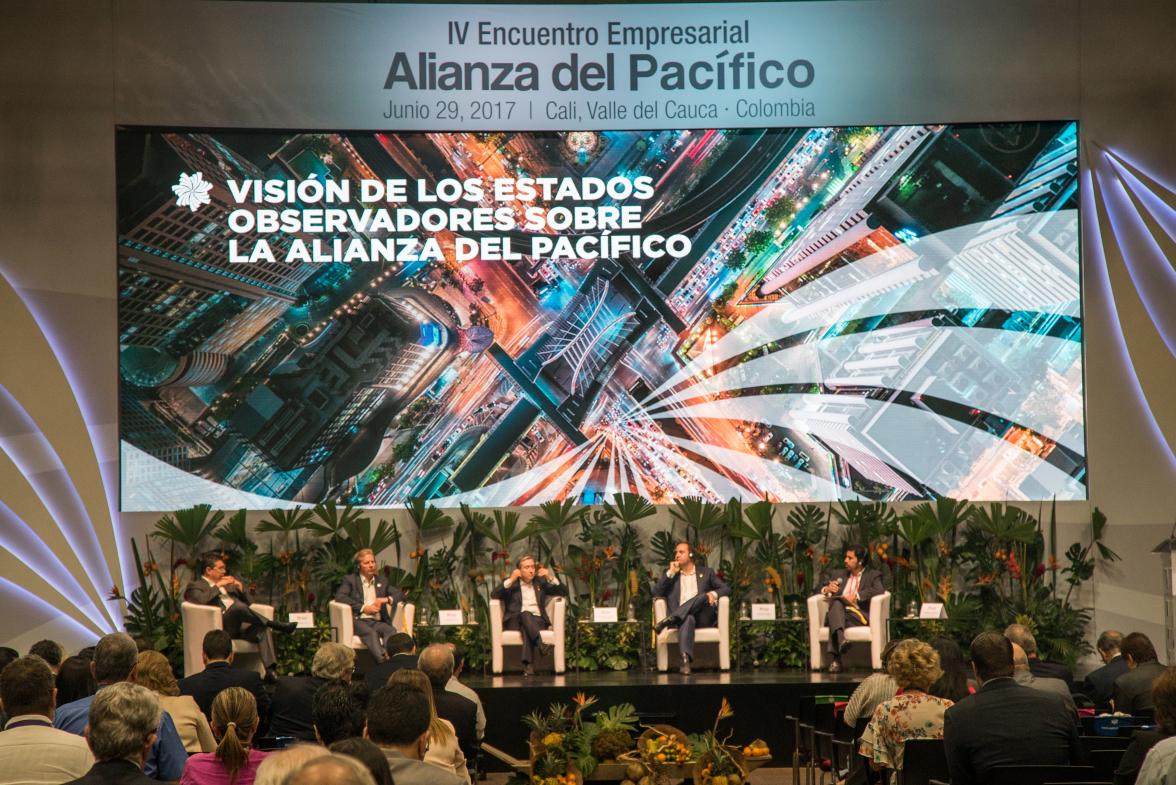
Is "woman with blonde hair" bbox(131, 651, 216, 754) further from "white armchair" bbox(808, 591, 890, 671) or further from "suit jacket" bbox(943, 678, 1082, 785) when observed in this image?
"white armchair" bbox(808, 591, 890, 671)

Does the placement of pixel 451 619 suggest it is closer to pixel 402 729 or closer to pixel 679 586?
pixel 679 586

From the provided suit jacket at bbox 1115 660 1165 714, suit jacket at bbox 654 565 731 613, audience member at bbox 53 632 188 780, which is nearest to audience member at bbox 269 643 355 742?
audience member at bbox 53 632 188 780

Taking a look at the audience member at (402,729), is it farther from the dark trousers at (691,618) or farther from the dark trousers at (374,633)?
the dark trousers at (691,618)

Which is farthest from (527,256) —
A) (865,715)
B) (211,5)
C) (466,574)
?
(865,715)

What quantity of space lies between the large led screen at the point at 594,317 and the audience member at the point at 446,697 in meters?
6.39

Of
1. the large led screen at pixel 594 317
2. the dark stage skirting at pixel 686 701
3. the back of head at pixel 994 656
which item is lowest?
the dark stage skirting at pixel 686 701

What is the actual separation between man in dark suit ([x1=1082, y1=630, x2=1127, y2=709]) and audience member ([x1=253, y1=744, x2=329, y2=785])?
5.92 metres

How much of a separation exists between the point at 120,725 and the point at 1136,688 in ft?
16.6

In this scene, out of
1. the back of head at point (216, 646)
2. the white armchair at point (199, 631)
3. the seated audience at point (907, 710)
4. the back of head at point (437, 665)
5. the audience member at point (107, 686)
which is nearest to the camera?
the audience member at point (107, 686)

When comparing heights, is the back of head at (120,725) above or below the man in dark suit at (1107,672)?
above

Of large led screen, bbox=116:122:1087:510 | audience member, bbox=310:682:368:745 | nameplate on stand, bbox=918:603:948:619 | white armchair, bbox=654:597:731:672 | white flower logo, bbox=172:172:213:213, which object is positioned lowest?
white armchair, bbox=654:597:731:672

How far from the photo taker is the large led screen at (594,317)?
11773mm

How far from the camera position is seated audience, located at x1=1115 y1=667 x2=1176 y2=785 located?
362cm

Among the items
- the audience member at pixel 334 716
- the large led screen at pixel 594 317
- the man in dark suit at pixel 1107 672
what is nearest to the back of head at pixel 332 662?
the audience member at pixel 334 716
